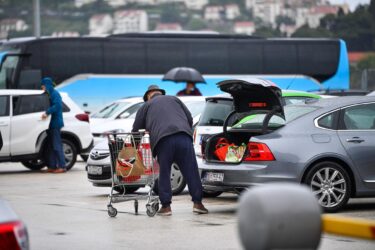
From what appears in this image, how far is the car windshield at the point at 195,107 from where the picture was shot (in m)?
20.3

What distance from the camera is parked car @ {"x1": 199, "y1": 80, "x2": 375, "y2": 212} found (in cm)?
1378

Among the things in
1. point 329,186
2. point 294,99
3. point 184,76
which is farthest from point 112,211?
point 184,76

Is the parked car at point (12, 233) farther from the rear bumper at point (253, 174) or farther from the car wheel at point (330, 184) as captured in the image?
the car wheel at point (330, 184)

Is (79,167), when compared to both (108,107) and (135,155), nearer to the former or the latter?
(108,107)

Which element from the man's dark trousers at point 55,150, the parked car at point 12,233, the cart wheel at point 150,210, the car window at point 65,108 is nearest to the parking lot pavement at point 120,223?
the cart wheel at point 150,210

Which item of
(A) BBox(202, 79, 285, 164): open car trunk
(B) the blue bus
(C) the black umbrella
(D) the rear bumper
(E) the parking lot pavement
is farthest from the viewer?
(B) the blue bus

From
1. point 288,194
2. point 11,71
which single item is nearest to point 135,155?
point 288,194

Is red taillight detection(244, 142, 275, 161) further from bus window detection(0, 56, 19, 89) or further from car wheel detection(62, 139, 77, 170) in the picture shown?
bus window detection(0, 56, 19, 89)

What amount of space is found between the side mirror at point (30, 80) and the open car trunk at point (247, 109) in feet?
65.9

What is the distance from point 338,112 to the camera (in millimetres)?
14391

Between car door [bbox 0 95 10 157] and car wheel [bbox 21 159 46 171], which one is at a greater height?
car door [bbox 0 95 10 157]

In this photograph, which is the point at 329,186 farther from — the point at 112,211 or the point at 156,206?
the point at 112,211

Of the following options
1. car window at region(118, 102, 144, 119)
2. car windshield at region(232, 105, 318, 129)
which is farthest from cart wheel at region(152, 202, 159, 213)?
car window at region(118, 102, 144, 119)

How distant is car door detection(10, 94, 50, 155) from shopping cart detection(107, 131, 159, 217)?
30.6 feet
